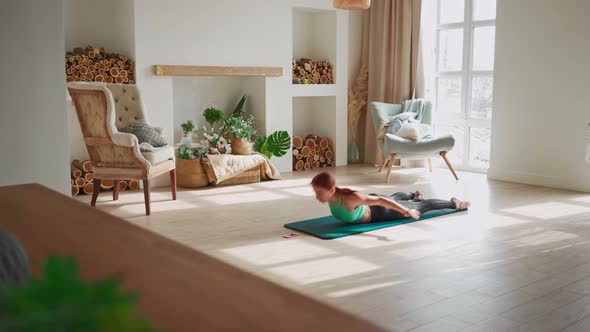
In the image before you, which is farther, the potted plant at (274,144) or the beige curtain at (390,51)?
the beige curtain at (390,51)

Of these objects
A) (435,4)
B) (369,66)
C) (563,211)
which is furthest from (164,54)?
(563,211)

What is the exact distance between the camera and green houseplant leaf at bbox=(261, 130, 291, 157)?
682 centimetres

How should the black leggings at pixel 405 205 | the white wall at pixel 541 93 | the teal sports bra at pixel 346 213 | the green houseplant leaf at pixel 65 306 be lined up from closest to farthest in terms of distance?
the green houseplant leaf at pixel 65 306
the teal sports bra at pixel 346 213
the black leggings at pixel 405 205
the white wall at pixel 541 93

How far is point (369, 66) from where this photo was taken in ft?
25.3

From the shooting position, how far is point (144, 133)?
5.14 meters

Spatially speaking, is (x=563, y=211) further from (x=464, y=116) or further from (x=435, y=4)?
(x=435, y=4)

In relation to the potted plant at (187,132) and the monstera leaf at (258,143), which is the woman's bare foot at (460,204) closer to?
the monstera leaf at (258,143)

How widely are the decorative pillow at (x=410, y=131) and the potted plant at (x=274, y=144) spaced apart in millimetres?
1262

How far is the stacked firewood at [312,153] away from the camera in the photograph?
23.9 ft

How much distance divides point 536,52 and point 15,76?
498cm

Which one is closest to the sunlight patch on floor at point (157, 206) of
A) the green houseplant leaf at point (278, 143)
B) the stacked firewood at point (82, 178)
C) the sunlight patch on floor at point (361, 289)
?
the stacked firewood at point (82, 178)

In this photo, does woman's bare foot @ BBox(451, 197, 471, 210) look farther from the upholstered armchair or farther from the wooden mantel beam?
the wooden mantel beam

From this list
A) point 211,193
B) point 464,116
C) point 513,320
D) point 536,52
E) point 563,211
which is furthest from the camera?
point 464,116

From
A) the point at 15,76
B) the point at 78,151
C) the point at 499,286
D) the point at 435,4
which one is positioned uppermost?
the point at 435,4
